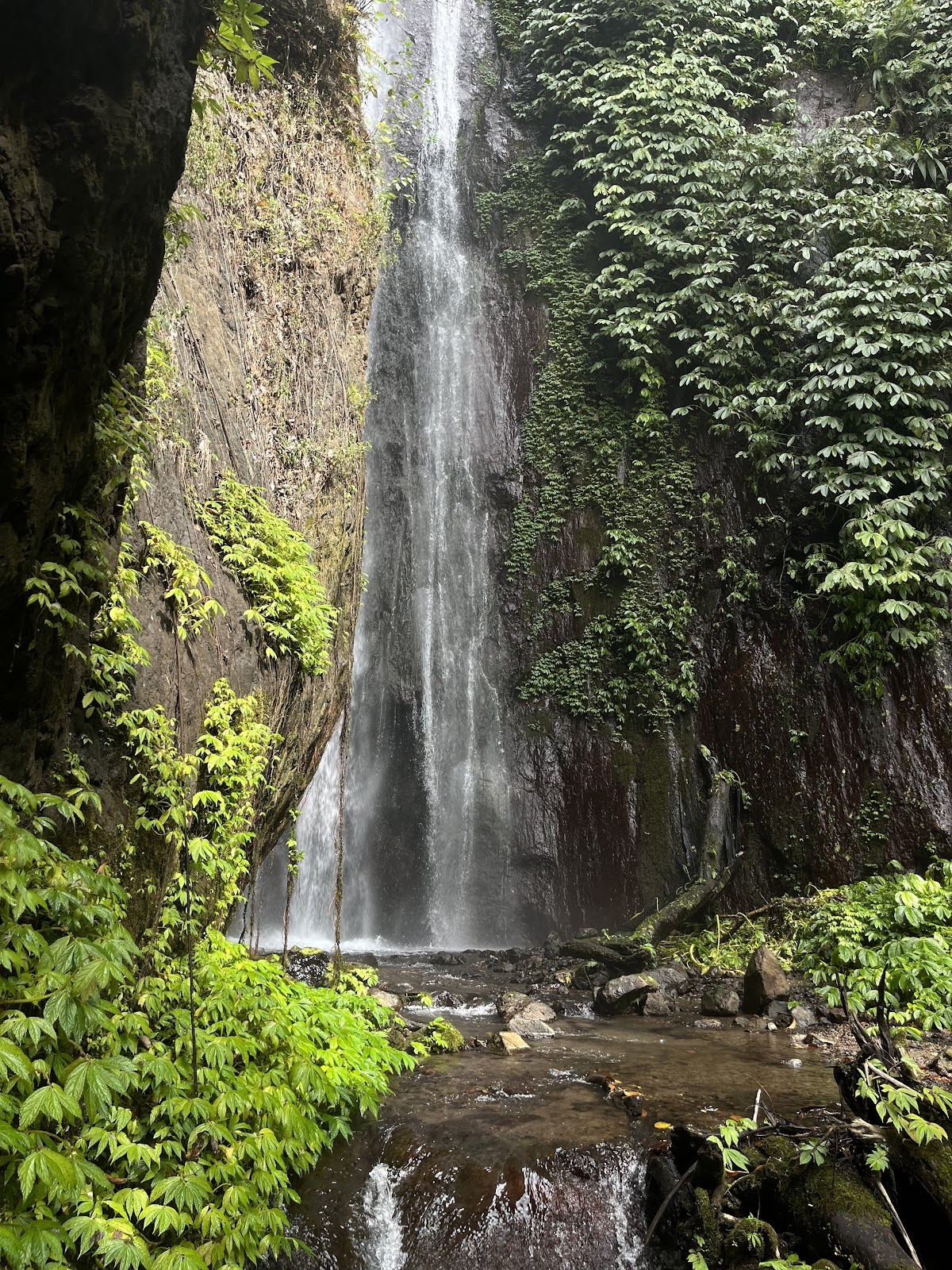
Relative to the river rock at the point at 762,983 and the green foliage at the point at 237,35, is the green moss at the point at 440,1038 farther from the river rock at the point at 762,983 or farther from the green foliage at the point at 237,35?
the green foliage at the point at 237,35

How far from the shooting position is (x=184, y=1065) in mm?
3391

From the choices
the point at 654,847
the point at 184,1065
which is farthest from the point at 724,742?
the point at 184,1065

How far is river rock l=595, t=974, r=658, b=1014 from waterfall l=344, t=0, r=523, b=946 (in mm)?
3995

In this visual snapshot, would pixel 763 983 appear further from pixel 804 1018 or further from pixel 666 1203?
pixel 666 1203

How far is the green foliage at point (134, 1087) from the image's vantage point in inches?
92.2

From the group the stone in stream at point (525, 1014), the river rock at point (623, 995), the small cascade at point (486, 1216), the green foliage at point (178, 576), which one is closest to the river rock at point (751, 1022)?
the river rock at point (623, 995)

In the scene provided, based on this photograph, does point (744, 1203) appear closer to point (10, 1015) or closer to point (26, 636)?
point (10, 1015)

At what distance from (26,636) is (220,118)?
6.62 metres

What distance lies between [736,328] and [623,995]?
916 centimetres

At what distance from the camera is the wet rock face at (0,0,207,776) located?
216 cm

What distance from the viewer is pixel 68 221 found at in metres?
2.32

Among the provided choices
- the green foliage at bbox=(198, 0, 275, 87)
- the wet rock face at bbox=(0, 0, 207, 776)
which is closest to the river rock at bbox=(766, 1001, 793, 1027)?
the wet rock face at bbox=(0, 0, 207, 776)

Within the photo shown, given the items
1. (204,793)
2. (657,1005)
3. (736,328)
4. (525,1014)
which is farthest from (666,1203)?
(736,328)

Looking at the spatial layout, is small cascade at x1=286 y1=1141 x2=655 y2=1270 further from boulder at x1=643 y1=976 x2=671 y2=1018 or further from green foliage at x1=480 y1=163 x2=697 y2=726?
green foliage at x1=480 y1=163 x2=697 y2=726
